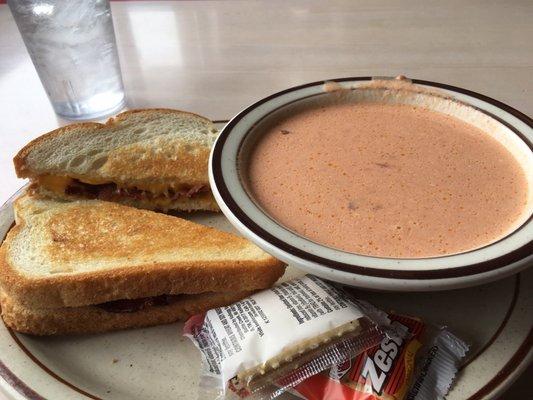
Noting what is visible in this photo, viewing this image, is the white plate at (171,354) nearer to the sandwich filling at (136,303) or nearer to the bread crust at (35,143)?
the sandwich filling at (136,303)

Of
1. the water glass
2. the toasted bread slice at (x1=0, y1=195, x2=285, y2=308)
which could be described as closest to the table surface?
the water glass

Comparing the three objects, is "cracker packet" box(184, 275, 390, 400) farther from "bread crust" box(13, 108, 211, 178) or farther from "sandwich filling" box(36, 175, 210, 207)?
"bread crust" box(13, 108, 211, 178)

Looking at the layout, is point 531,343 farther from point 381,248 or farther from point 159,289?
point 159,289

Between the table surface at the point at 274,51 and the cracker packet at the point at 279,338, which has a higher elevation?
the cracker packet at the point at 279,338

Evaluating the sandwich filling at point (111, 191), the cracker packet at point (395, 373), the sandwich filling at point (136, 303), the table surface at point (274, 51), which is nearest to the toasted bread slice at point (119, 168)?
the sandwich filling at point (111, 191)

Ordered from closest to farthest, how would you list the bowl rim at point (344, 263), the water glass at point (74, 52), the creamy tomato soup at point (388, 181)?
the bowl rim at point (344, 263)
the creamy tomato soup at point (388, 181)
the water glass at point (74, 52)

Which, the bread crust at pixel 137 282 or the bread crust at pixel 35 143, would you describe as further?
the bread crust at pixel 35 143

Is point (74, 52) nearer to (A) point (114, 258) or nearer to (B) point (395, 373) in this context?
(A) point (114, 258)
